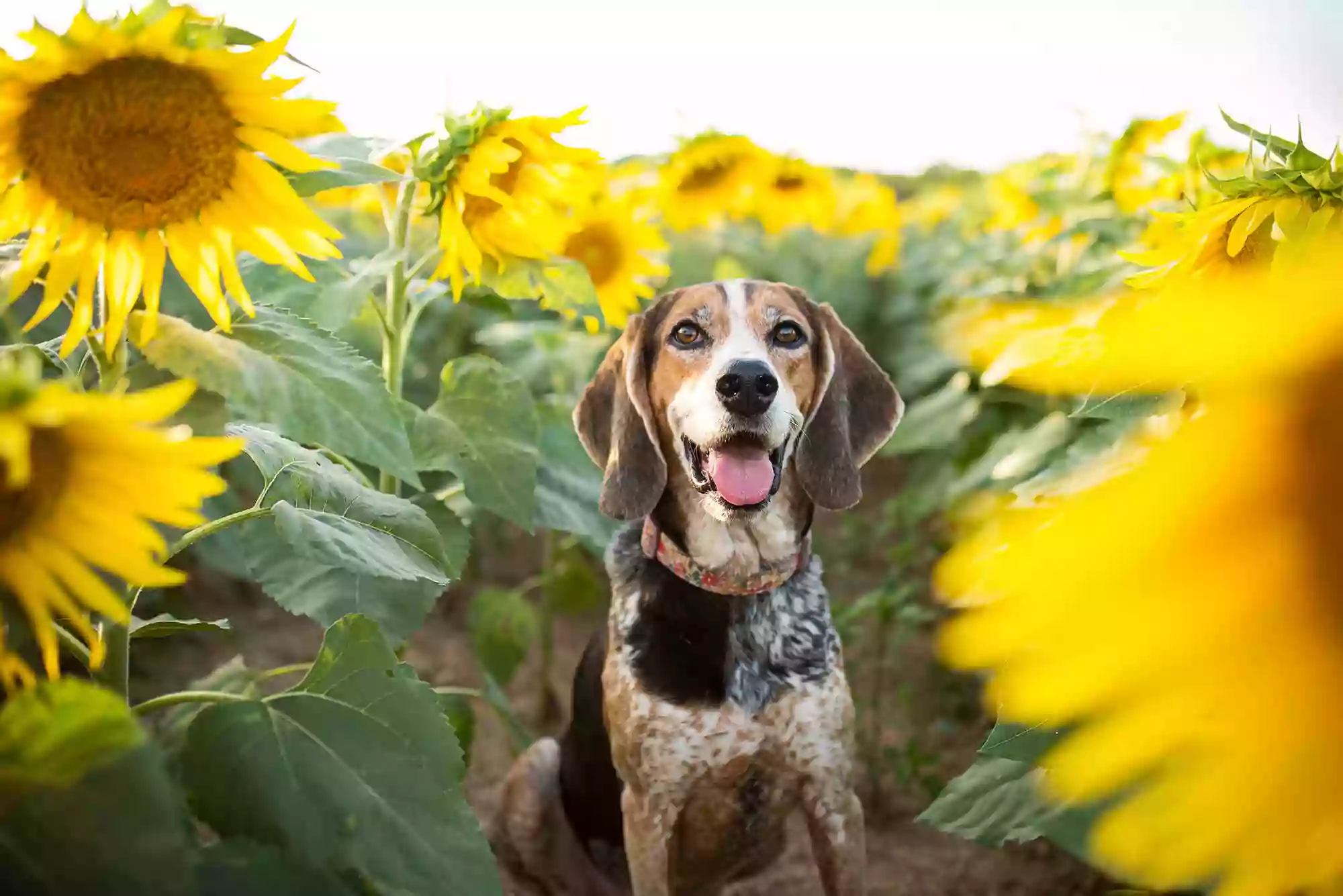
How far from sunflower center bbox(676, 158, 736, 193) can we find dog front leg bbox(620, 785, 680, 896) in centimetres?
255

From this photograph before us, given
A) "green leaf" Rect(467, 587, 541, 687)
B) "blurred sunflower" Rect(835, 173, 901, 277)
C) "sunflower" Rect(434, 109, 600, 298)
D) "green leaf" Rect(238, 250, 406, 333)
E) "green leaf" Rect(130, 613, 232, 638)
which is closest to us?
"green leaf" Rect(130, 613, 232, 638)

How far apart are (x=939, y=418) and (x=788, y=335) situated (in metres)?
1.39

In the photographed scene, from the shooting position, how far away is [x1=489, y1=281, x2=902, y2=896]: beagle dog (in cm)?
221

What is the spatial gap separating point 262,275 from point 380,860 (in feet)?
4.02

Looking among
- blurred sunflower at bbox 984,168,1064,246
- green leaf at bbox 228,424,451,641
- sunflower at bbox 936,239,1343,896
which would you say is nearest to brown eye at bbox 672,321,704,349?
green leaf at bbox 228,424,451,641

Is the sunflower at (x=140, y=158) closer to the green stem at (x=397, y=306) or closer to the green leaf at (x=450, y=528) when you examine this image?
the green stem at (x=397, y=306)

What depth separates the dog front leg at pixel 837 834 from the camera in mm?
2266

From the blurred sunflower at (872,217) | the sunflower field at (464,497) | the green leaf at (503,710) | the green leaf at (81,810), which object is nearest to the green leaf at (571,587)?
the sunflower field at (464,497)

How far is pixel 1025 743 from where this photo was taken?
4.60 ft

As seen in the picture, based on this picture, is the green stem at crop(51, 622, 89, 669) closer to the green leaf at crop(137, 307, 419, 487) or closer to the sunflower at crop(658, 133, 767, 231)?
the green leaf at crop(137, 307, 419, 487)

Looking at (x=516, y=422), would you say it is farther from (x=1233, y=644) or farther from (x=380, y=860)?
(x=1233, y=644)

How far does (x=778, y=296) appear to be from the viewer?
2490 millimetres

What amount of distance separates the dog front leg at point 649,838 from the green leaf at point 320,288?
4.04ft

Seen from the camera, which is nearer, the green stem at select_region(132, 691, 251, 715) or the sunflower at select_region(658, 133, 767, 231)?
the green stem at select_region(132, 691, 251, 715)
